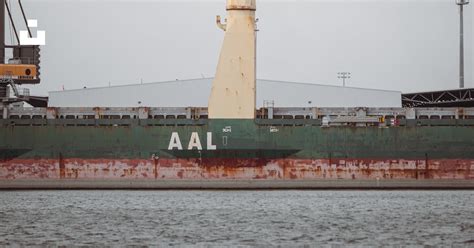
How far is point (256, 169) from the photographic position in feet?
191

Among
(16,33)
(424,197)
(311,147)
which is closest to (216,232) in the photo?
(424,197)

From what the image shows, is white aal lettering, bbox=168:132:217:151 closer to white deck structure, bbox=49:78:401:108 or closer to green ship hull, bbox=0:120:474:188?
green ship hull, bbox=0:120:474:188

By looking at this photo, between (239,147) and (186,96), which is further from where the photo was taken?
(186,96)

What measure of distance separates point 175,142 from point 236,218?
1731 centimetres

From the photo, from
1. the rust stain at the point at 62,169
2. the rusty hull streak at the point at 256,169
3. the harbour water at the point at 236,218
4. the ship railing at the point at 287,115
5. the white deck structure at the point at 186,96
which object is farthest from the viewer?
the white deck structure at the point at 186,96

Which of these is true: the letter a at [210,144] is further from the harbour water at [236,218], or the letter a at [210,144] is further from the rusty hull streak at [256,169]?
the harbour water at [236,218]

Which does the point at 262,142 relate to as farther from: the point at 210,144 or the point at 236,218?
the point at 236,218

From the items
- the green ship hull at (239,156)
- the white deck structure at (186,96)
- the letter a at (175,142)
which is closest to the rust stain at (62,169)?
the green ship hull at (239,156)

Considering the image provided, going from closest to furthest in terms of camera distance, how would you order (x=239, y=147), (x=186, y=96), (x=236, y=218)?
1. (x=236, y=218)
2. (x=239, y=147)
3. (x=186, y=96)

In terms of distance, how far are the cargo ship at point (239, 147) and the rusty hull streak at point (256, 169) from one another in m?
0.05

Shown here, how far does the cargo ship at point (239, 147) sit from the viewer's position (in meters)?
58.2

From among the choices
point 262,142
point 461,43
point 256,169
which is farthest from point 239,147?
point 461,43

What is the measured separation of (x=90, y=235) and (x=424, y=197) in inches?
806

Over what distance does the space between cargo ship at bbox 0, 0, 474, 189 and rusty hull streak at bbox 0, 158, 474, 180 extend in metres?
0.05
